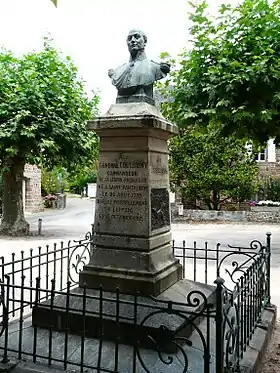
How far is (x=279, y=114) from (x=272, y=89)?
53 cm

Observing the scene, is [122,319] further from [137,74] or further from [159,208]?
[137,74]

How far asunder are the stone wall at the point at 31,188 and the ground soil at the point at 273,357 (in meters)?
23.2

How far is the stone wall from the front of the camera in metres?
26.7

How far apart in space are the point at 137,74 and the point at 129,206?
1476mm

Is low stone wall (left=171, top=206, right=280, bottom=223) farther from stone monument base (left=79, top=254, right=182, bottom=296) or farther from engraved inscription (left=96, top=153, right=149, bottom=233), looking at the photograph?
engraved inscription (left=96, top=153, right=149, bottom=233)

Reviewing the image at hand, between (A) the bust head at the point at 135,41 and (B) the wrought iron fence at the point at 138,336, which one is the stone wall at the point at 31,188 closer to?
(A) the bust head at the point at 135,41

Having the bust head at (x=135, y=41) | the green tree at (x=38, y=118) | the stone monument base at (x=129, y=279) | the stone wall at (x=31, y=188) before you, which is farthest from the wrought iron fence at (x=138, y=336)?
the stone wall at (x=31, y=188)

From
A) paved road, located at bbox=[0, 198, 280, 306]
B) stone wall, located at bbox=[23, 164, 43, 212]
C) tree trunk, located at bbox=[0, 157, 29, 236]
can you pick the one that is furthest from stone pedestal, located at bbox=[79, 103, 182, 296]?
stone wall, located at bbox=[23, 164, 43, 212]

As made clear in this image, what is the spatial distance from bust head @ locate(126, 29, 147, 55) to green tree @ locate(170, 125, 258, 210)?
15.6 meters

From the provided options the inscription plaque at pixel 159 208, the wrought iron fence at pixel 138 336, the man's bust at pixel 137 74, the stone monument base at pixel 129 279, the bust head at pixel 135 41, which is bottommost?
the wrought iron fence at pixel 138 336

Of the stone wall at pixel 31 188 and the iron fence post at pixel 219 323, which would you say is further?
the stone wall at pixel 31 188

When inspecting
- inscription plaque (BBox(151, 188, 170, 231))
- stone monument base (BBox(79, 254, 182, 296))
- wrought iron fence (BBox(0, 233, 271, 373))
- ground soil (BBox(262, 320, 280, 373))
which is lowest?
ground soil (BBox(262, 320, 280, 373))

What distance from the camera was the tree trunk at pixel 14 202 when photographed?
1446 centimetres

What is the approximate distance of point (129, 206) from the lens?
A: 451 centimetres
